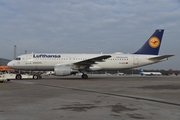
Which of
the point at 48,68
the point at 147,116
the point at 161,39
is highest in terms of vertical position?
the point at 161,39

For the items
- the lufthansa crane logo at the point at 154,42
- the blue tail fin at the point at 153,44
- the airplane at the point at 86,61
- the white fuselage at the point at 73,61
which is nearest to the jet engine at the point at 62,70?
the airplane at the point at 86,61

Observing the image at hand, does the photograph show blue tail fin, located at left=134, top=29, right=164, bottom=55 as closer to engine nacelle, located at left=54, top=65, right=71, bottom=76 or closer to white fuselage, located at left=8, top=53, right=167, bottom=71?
white fuselage, located at left=8, top=53, right=167, bottom=71

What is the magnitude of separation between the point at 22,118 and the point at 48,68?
81.0 feet

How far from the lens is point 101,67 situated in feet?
104

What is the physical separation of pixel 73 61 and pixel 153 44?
12954 mm

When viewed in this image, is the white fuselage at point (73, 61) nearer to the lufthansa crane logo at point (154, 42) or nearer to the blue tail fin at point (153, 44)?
the blue tail fin at point (153, 44)

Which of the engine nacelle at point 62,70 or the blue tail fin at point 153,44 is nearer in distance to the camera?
the engine nacelle at point 62,70

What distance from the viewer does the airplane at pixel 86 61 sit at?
28.8 metres

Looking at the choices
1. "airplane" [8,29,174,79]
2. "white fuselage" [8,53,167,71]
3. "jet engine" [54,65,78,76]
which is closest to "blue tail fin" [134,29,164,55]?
"airplane" [8,29,174,79]

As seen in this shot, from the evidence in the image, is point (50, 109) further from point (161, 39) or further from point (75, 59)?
point (161, 39)

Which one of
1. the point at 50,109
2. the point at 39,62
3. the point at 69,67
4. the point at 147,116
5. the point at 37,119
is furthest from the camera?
the point at 39,62

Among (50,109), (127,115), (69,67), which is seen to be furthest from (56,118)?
(69,67)

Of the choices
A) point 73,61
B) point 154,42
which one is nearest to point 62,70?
point 73,61

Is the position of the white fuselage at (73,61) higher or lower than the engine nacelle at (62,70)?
higher
